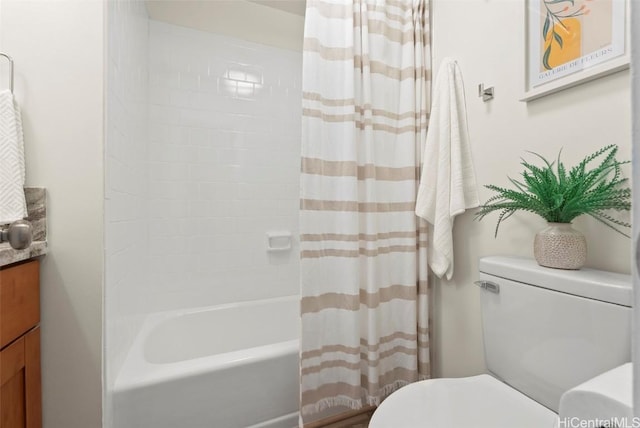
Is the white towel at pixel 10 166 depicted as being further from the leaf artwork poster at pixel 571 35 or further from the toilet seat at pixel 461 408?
the leaf artwork poster at pixel 571 35

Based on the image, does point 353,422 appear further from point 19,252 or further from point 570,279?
point 19,252

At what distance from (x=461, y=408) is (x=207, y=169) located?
69.5 inches

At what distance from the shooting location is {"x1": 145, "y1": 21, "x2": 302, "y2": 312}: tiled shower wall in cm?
183

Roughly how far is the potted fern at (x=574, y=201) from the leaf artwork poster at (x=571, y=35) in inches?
11.5

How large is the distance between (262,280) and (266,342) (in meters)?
0.40

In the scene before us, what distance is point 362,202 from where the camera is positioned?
1.37 meters

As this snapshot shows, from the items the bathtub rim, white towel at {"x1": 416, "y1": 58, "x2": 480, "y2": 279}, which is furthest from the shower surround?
white towel at {"x1": 416, "y1": 58, "x2": 480, "y2": 279}

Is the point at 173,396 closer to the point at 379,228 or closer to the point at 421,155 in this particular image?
the point at 379,228

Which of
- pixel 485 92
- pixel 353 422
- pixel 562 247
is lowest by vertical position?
pixel 353 422

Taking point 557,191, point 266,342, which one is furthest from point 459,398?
point 266,342

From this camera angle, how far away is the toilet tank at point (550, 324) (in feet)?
2.43

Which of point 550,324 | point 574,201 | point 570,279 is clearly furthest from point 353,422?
point 574,201

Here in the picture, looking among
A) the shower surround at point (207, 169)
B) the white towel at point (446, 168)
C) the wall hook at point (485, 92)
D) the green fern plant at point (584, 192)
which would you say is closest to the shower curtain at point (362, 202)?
the white towel at point (446, 168)

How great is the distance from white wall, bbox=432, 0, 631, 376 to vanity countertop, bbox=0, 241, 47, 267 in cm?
154
